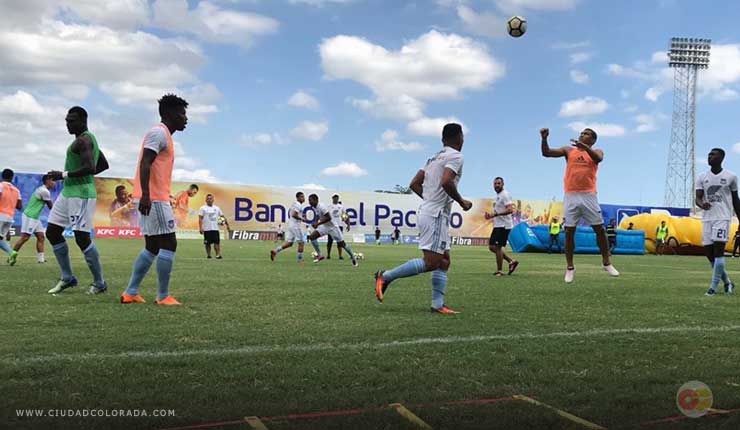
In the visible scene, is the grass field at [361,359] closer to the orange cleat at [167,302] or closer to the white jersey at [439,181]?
the orange cleat at [167,302]

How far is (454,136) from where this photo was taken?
260 inches

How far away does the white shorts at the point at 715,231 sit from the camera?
28.2 feet

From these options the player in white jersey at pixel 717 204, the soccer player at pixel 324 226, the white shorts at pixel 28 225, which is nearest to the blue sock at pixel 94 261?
the white shorts at pixel 28 225

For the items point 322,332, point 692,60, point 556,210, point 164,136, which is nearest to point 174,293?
point 164,136

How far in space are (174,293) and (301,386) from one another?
5.03m

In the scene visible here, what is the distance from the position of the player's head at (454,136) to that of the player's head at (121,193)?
3577 cm

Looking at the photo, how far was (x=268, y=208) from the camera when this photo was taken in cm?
4328

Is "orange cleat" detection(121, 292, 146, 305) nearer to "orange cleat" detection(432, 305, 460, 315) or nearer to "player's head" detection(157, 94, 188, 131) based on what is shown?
"player's head" detection(157, 94, 188, 131)

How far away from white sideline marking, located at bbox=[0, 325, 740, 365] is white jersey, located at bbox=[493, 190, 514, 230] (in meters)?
7.41

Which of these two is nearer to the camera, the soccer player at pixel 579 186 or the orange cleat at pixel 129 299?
the orange cleat at pixel 129 299

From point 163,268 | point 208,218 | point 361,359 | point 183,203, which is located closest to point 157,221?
point 163,268

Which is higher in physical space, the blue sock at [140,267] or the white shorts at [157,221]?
the white shorts at [157,221]

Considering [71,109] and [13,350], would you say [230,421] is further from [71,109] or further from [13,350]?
[71,109]

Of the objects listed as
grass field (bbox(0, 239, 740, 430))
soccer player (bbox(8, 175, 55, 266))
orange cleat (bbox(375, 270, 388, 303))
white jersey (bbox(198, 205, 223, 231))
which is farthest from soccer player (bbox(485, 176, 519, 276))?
soccer player (bbox(8, 175, 55, 266))
